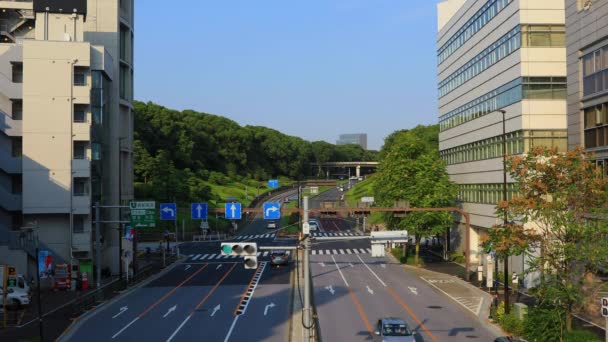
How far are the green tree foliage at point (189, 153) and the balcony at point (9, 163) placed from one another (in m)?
51.5

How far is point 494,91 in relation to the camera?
5650 centimetres

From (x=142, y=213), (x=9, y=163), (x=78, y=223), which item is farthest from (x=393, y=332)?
(x=9, y=163)

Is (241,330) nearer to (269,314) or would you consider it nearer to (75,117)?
Answer: (269,314)

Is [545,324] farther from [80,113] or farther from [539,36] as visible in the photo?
[80,113]

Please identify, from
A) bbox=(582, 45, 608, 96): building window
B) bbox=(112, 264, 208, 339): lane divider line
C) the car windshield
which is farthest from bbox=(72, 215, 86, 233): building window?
bbox=(582, 45, 608, 96): building window

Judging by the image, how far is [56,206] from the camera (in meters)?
53.0

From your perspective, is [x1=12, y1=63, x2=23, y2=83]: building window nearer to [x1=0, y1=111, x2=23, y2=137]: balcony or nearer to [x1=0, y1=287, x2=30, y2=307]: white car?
[x1=0, y1=111, x2=23, y2=137]: balcony

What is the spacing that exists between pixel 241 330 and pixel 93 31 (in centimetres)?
4126

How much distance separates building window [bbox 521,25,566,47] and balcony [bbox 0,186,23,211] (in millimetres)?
41898

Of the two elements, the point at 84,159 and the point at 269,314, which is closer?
the point at 269,314

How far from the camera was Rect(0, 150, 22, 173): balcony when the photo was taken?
53250mm

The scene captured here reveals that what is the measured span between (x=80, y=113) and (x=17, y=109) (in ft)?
16.8

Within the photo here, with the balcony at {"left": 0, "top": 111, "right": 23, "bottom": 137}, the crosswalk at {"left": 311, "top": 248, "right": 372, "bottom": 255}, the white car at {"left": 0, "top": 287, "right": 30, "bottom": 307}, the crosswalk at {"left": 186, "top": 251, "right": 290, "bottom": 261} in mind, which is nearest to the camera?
the white car at {"left": 0, "top": 287, "right": 30, "bottom": 307}

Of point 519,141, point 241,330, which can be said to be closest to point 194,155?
point 519,141
